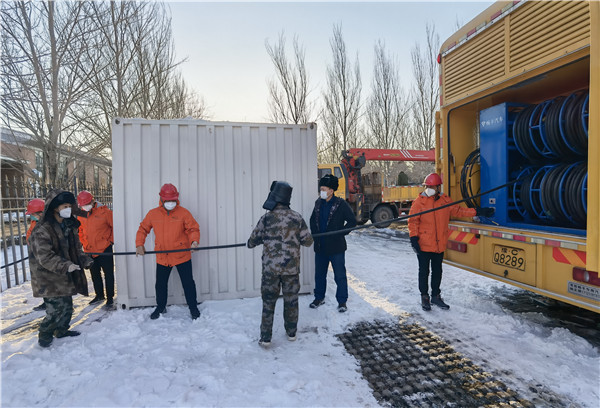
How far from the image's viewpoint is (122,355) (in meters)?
3.30

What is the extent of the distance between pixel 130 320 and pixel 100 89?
6.34 m

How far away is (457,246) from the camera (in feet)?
14.9

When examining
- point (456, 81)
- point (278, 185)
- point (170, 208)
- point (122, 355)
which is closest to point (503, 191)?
point (456, 81)

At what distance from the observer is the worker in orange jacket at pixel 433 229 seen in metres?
4.38

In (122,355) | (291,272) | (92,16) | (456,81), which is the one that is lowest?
(122,355)

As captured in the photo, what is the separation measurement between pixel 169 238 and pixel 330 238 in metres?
2.10

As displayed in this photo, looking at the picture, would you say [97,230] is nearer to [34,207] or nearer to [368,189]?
[34,207]

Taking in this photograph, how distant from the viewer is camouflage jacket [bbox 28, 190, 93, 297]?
3.33 m

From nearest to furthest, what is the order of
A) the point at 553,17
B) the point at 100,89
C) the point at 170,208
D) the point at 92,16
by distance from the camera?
the point at 553,17 < the point at 170,208 < the point at 92,16 < the point at 100,89

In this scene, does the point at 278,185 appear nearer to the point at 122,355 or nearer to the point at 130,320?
the point at 122,355

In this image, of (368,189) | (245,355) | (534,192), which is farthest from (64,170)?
(368,189)

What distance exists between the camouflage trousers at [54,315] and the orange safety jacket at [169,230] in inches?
39.2

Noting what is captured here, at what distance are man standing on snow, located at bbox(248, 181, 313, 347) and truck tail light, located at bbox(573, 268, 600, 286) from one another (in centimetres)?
254

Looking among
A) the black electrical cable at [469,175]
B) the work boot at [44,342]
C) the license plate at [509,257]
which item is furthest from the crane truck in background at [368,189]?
the work boot at [44,342]
